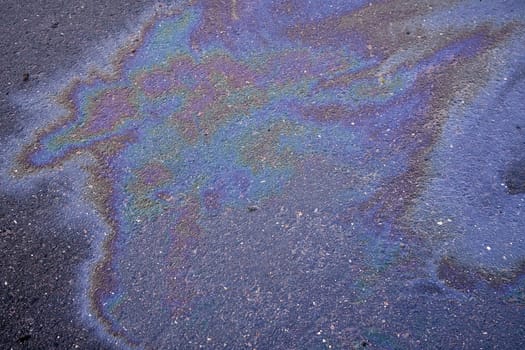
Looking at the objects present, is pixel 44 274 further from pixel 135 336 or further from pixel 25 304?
pixel 135 336

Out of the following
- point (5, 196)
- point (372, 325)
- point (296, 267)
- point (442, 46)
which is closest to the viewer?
point (372, 325)

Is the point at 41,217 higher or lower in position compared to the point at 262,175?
higher

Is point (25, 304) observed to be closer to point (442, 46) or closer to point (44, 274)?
point (44, 274)

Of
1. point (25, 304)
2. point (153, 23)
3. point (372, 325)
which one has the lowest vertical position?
point (372, 325)

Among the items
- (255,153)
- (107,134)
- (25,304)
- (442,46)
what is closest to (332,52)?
(442,46)

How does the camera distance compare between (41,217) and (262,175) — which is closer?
(41,217)

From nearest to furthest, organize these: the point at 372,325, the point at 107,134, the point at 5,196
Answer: the point at 372,325
the point at 5,196
the point at 107,134

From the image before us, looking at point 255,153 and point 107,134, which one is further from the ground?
point 107,134

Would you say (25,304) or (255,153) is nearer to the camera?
(25,304)
